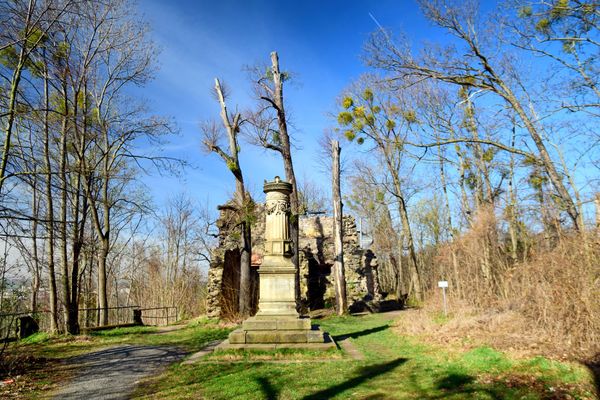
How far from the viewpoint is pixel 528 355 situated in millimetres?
6355

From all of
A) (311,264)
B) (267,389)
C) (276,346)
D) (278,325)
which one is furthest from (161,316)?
(267,389)

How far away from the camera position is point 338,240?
698 inches

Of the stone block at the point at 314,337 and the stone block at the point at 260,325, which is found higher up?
the stone block at the point at 260,325

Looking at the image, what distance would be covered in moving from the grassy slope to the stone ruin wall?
31.4ft

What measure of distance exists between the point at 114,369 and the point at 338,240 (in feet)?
37.9

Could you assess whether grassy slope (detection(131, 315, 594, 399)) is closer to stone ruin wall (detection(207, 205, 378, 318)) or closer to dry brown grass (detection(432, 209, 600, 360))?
dry brown grass (detection(432, 209, 600, 360))

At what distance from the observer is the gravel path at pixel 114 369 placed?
5.82 metres

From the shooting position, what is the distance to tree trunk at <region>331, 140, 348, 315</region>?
1736cm

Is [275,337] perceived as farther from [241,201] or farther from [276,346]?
[241,201]

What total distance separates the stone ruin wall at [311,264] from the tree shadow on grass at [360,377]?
389 inches

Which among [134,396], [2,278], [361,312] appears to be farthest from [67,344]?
[361,312]

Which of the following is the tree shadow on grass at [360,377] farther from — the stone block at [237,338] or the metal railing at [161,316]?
the metal railing at [161,316]

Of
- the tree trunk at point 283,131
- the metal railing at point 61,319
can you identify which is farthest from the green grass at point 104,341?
the tree trunk at point 283,131

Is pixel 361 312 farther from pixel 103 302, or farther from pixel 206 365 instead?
pixel 206 365
